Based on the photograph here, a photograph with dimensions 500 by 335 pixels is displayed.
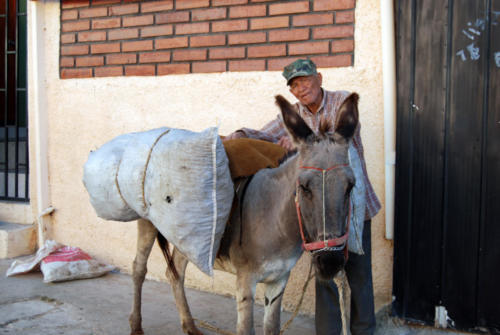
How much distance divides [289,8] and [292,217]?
221 centimetres

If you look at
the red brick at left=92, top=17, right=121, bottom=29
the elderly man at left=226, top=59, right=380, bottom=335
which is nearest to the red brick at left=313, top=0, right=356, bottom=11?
the elderly man at left=226, top=59, right=380, bottom=335

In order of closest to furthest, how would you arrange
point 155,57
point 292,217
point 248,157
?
point 292,217 < point 248,157 < point 155,57

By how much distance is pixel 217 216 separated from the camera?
255 centimetres

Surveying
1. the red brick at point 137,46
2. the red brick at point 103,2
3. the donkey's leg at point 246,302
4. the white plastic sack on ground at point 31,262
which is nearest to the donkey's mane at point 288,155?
the donkey's leg at point 246,302

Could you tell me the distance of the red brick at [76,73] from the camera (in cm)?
502

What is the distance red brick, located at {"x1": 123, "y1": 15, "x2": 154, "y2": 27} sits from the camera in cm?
464

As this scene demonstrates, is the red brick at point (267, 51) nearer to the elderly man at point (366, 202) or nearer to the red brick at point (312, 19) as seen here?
the red brick at point (312, 19)

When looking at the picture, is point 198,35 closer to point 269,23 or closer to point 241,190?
point 269,23

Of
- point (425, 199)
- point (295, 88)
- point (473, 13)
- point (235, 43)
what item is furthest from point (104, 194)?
point (473, 13)

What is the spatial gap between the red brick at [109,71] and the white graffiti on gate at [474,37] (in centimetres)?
327

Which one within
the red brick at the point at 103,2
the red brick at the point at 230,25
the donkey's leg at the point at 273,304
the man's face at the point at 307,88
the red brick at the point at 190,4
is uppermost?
the red brick at the point at 103,2

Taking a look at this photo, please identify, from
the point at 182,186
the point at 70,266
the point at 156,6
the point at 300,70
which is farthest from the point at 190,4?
the point at 70,266

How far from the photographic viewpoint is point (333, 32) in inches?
149

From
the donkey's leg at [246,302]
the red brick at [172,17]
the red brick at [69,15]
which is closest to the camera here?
the donkey's leg at [246,302]
